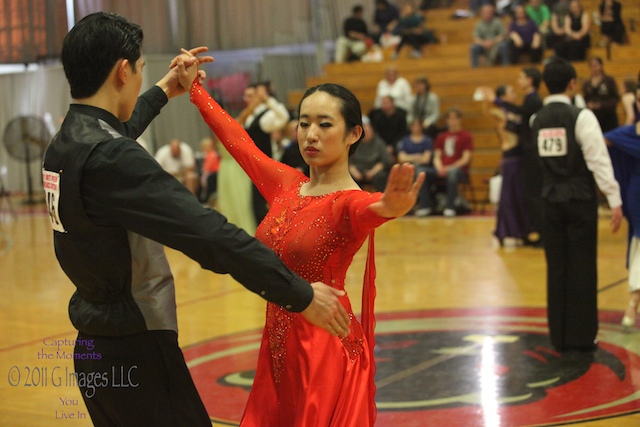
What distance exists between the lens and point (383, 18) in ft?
63.0

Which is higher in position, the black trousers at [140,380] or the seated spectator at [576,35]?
the seated spectator at [576,35]

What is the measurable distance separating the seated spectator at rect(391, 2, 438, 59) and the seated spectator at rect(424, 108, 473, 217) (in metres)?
4.32

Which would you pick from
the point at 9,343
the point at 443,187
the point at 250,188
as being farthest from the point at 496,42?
the point at 9,343

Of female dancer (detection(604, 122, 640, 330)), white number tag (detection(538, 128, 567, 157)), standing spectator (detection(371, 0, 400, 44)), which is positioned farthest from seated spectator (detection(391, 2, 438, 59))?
white number tag (detection(538, 128, 567, 157))

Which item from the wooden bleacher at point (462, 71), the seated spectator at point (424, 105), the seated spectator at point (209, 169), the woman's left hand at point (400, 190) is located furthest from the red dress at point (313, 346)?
the seated spectator at point (424, 105)

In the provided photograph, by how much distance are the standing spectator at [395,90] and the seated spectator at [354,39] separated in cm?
257

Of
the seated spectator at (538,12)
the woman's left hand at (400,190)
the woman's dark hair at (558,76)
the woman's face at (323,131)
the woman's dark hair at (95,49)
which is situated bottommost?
the woman's left hand at (400,190)

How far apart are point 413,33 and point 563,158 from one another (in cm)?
1232

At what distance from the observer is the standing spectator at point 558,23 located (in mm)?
15453

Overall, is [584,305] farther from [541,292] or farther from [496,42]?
[496,42]

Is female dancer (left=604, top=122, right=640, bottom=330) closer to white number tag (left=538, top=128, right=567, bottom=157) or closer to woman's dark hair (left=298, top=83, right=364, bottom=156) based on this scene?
white number tag (left=538, top=128, right=567, bottom=157)

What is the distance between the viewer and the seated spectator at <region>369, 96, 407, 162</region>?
48.3ft

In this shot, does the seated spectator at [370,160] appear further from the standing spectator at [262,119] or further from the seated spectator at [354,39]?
the seated spectator at [354,39]

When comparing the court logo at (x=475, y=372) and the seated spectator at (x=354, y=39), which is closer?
the court logo at (x=475, y=372)
